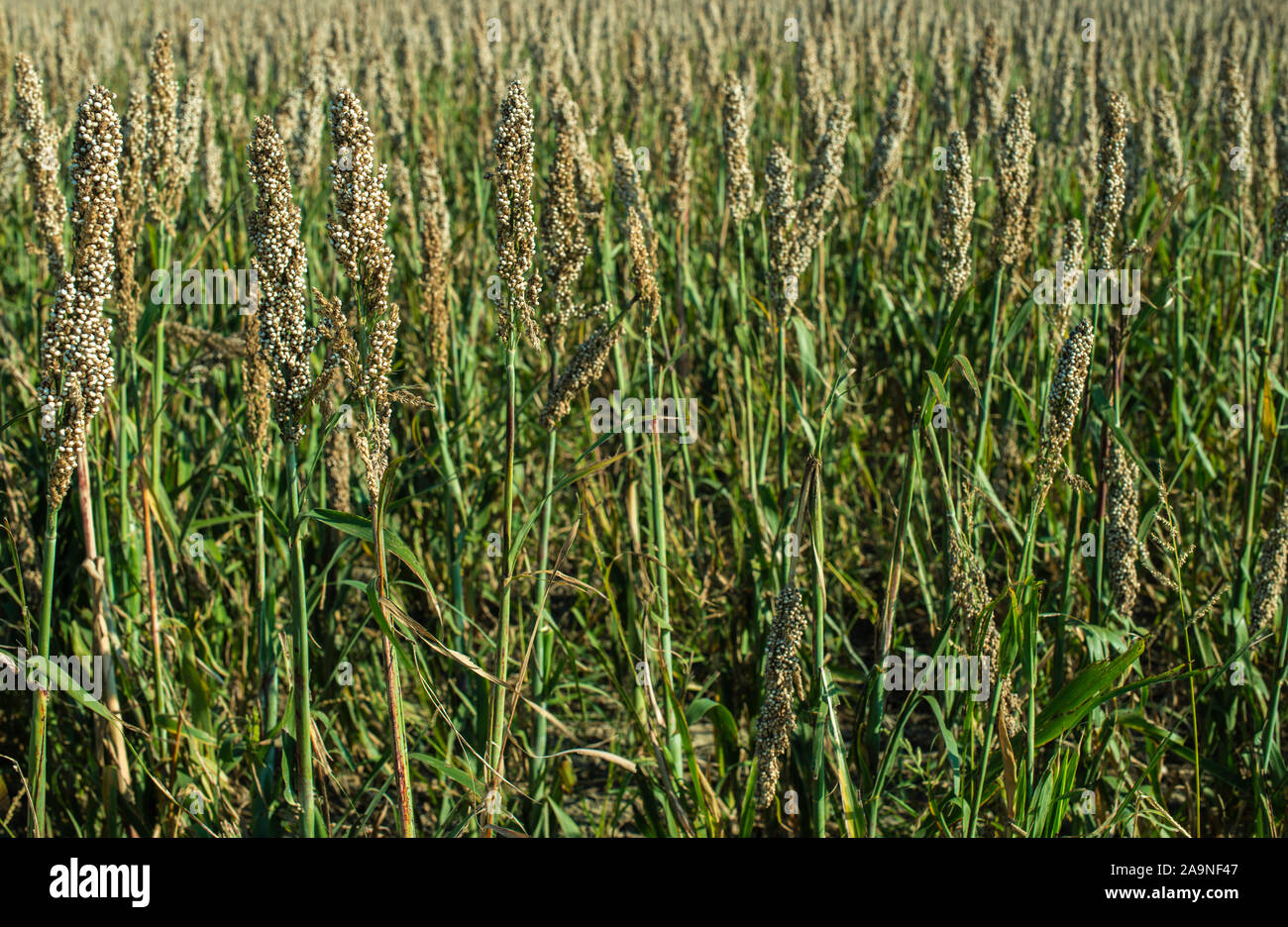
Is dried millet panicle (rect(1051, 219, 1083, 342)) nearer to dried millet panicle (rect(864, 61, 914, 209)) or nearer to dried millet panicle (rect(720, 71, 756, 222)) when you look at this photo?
dried millet panicle (rect(720, 71, 756, 222))

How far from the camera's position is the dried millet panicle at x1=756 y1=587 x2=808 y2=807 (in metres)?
1.66

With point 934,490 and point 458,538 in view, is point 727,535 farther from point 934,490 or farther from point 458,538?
point 458,538

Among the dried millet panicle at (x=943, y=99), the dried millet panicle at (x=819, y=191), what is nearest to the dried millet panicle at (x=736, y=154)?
the dried millet panicle at (x=819, y=191)

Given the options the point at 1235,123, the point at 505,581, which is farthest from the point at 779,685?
the point at 1235,123

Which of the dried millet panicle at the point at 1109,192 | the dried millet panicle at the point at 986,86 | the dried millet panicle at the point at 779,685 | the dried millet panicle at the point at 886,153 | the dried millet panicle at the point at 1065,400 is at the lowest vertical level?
the dried millet panicle at the point at 779,685

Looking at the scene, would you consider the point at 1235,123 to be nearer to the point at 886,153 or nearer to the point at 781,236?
the point at 886,153

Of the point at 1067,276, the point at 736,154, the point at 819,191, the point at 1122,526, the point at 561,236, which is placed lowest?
the point at 1122,526

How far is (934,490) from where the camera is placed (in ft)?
10.5

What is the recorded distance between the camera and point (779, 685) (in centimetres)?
168

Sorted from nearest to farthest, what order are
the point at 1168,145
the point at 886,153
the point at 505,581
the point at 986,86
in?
the point at 505,581, the point at 886,153, the point at 1168,145, the point at 986,86

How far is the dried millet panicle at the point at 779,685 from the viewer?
1657 mm

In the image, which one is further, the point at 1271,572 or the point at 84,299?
the point at 1271,572

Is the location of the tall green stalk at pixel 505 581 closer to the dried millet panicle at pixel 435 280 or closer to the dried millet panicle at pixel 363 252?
the dried millet panicle at pixel 363 252
